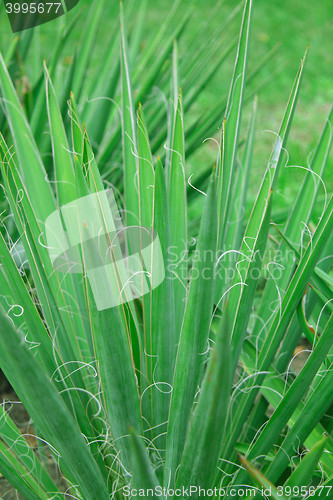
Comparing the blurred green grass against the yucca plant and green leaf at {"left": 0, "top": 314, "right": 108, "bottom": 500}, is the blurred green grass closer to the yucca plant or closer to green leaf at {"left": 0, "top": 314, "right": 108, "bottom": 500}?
the yucca plant

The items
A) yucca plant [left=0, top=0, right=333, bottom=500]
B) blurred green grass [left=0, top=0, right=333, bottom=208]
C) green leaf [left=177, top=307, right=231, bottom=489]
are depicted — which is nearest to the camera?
green leaf [left=177, top=307, right=231, bottom=489]

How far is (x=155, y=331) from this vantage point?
0.84 metres

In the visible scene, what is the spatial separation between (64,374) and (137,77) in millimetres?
1289

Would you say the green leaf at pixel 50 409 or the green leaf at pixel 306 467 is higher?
the green leaf at pixel 50 409

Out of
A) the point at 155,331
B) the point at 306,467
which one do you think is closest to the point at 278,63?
the point at 155,331

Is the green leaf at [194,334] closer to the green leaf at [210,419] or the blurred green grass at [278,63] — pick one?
the green leaf at [210,419]

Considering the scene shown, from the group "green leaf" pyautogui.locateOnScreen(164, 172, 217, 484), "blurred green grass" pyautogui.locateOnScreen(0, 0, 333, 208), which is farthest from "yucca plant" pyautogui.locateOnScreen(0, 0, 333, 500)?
"blurred green grass" pyautogui.locateOnScreen(0, 0, 333, 208)

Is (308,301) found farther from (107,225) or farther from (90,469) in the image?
(90,469)

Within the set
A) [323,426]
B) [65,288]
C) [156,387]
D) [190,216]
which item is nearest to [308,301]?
[323,426]

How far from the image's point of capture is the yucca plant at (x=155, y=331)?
65 cm

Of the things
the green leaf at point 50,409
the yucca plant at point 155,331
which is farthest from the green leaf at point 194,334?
the green leaf at point 50,409

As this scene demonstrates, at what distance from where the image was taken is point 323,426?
97cm

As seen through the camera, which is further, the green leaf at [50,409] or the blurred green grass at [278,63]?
the blurred green grass at [278,63]

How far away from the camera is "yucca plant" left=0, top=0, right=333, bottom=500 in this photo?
2.15 feet
